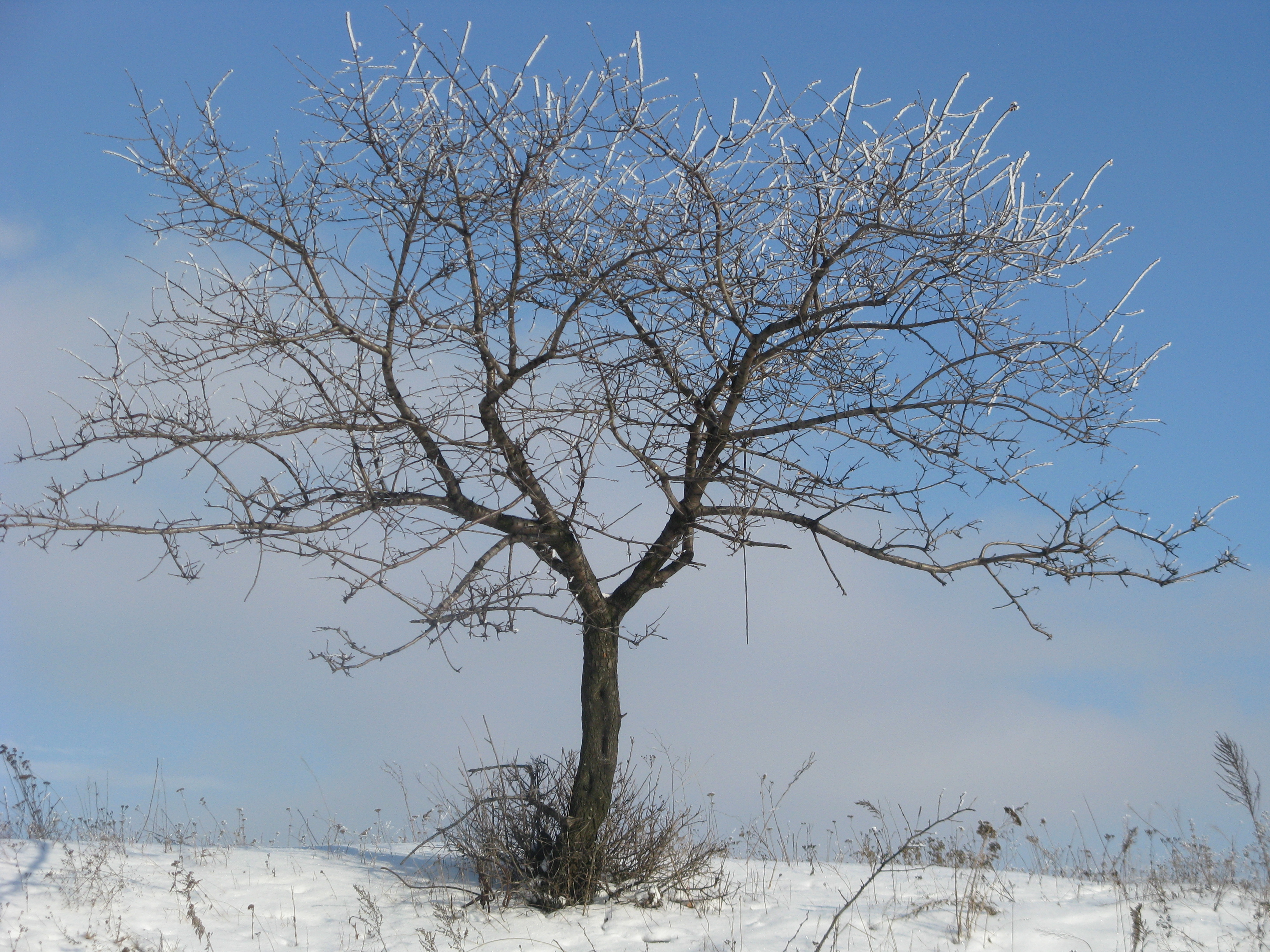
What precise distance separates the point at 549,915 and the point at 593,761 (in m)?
0.91

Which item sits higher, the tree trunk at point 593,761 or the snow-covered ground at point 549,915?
the tree trunk at point 593,761

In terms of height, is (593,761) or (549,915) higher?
(593,761)

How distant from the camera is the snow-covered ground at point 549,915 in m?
4.96

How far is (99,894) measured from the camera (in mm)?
5590

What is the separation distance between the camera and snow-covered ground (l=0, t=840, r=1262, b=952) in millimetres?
4957

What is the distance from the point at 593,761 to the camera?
5949 millimetres

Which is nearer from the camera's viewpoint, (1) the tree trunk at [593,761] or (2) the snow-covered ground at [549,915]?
(2) the snow-covered ground at [549,915]

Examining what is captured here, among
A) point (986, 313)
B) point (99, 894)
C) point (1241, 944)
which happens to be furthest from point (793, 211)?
point (99, 894)

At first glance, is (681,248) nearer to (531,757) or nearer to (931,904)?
(531,757)

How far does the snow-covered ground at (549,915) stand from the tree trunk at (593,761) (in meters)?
0.24

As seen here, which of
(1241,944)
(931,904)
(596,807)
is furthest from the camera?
(596,807)

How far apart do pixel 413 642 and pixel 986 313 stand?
3979mm

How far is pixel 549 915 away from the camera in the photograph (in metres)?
5.48

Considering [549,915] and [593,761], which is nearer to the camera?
[549,915]
